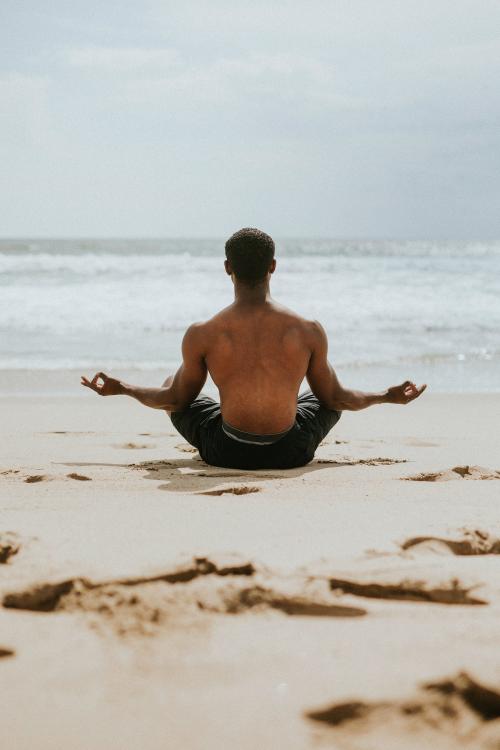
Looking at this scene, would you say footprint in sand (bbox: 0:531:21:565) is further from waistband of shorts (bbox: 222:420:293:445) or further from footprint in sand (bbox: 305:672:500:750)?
waistband of shorts (bbox: 222:420:293:445)

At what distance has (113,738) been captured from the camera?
1443mm

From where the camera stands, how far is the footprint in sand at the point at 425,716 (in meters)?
1.45

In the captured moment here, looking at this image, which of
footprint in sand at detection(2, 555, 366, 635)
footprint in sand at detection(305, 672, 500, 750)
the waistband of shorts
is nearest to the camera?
footprint in sand at detection(305, 672, 500, 750)

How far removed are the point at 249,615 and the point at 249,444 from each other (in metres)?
1.87

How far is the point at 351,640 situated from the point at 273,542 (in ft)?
1.79

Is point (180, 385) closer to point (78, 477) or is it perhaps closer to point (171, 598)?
point (78, 477)

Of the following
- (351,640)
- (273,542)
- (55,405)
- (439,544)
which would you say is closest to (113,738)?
(351,640)

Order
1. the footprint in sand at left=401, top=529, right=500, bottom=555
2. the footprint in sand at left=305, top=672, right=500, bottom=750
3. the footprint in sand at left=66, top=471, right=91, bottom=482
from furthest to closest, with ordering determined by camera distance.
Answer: the footprint in sand at left=66, top=471, right=91, bottom=482
the footprint in sand at left=401, top=529, right=500, bottom=555
the footprint in sand at left=305, top=672, right=500, bottom=750

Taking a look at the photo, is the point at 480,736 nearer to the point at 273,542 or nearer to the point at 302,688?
the point at 302,688

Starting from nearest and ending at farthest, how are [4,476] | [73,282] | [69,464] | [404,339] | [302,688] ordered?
[302,688] < [4,476] < [69,464] < [404,339] < [73,282]

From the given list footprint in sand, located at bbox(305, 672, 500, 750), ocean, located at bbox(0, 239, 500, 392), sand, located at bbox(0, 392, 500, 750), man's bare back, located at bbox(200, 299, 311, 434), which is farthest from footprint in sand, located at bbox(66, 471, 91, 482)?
ocean, located at bbox(0, 239, 500, 392)

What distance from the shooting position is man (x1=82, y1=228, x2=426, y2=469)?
359 centimetres

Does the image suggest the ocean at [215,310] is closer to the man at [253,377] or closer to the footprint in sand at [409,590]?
the man at [253,377]

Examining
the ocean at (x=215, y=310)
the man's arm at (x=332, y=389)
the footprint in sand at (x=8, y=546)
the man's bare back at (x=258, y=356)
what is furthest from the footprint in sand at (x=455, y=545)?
the ocean at (x=215, y=310)
